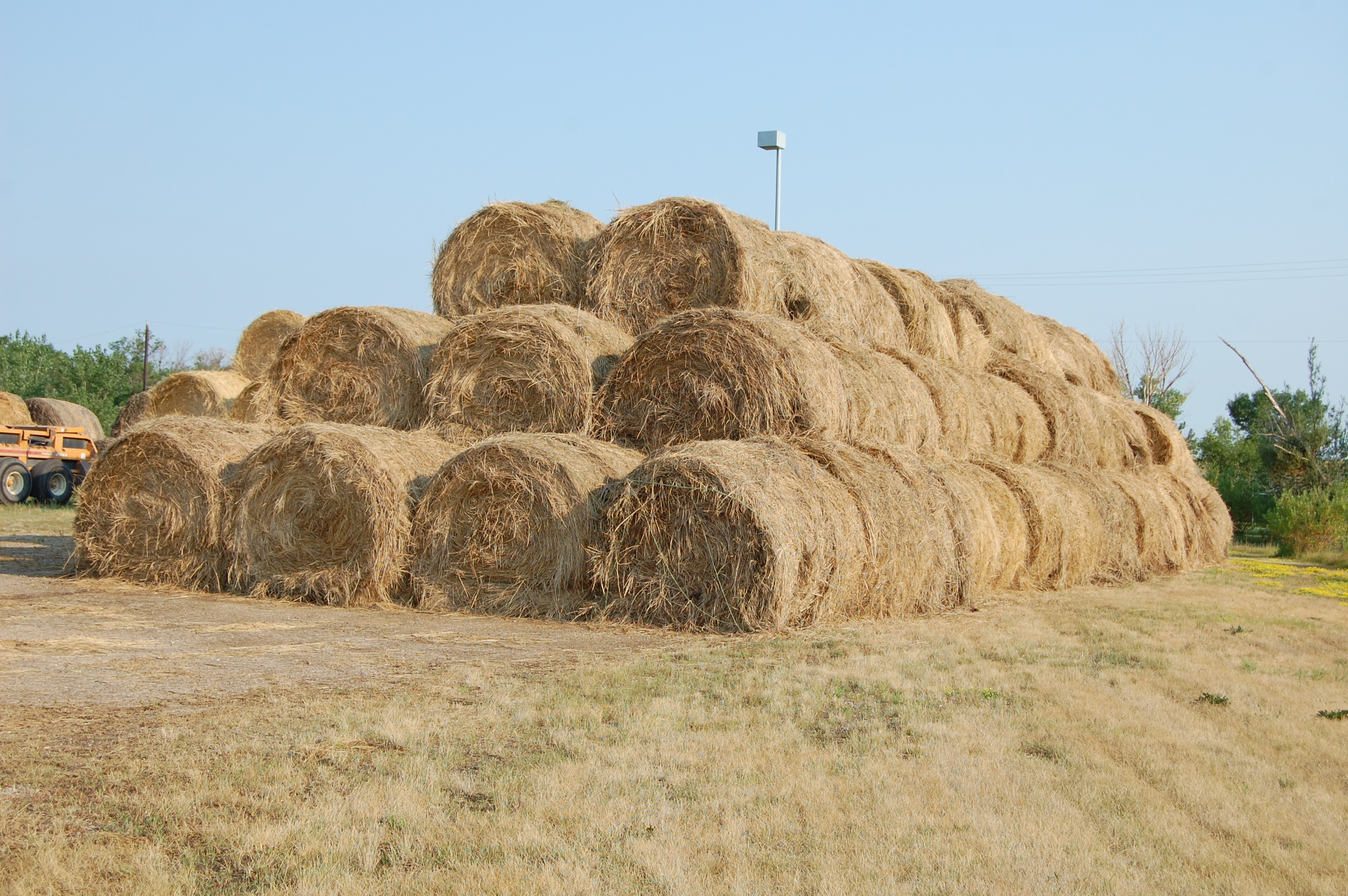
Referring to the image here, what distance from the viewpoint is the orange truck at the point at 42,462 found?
21797 millimetres

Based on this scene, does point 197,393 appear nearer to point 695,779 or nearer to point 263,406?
point 263,406

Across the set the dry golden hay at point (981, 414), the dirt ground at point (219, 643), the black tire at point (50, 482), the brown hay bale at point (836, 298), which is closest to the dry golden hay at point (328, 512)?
the dirt ground at point (219, 643)

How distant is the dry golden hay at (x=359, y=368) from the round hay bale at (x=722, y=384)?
2204 millimetres

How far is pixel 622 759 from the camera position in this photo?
4570 mm

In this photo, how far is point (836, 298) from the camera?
11.8 meters

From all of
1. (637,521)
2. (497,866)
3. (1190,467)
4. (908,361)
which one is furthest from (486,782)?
(1190,467)

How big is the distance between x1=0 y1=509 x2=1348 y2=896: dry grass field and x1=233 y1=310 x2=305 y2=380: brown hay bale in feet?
38.7

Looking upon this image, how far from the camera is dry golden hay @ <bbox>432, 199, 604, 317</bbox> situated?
11953 millimetres

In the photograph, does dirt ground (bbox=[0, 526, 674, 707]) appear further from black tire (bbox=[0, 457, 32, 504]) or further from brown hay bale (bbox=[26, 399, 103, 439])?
brown hay bale (bbox=[26, 399, 103, 439])

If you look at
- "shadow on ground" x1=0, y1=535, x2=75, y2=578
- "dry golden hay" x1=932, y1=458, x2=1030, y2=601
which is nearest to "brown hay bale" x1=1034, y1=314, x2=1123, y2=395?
"dry golden hay" x1=932, y1=458, x2=1030, y2=601

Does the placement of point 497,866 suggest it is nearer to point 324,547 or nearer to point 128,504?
point 324,547

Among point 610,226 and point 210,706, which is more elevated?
point 610,226

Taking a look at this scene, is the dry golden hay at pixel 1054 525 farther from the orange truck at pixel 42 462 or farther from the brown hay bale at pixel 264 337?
the orange truck at pixel 42 462

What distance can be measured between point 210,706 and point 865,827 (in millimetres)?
3207
